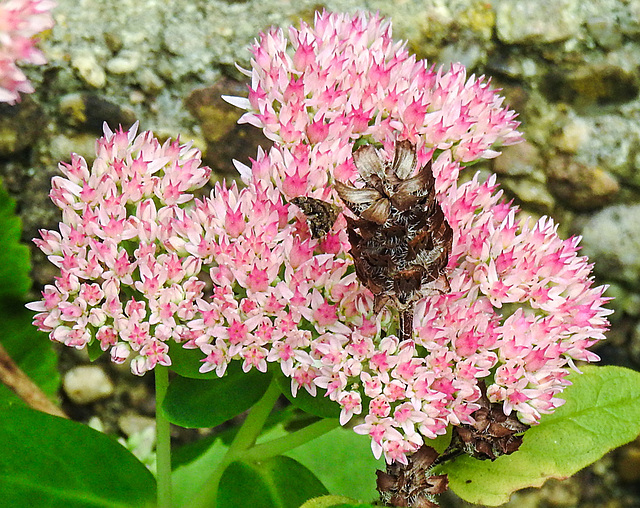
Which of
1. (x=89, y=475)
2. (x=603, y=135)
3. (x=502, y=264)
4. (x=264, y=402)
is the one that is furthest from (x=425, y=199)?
(x=603, y=135)

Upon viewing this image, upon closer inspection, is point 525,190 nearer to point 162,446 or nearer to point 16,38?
point 162,446

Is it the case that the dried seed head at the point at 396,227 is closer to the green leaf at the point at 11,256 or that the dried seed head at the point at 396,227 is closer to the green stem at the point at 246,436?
the green stem at the point at 246,436

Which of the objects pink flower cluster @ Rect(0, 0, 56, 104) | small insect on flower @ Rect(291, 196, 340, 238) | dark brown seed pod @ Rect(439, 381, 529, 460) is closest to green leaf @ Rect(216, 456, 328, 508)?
dark brown seed pod @ Rect(439, 381, 529, 460)

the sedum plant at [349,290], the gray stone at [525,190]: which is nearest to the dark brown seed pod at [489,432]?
the sedum plant at [349,290]

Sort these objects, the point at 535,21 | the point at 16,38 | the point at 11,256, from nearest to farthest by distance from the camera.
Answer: the point at 16,38
the point at 11,256
the point at 535,21

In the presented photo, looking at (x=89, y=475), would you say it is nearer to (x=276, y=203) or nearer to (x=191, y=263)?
(x=191, y=263)

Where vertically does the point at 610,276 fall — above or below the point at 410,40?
below

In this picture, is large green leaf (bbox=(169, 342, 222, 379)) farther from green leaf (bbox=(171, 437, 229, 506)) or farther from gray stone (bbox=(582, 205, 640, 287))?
gray stone (bbox=(582, 205, 640, 287))

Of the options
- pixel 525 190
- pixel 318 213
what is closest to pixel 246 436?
pixel 318 213
